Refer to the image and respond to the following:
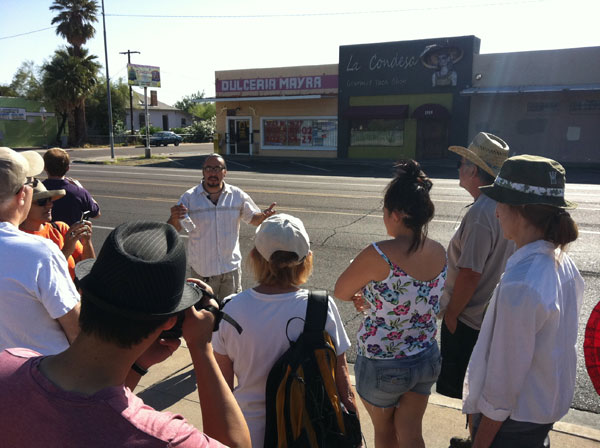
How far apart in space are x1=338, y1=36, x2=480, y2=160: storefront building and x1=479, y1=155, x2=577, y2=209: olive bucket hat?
87.6 feet

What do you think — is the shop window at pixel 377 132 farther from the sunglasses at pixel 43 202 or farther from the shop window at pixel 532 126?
the sunglasses at pixel 43 202

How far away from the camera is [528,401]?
6.41ft

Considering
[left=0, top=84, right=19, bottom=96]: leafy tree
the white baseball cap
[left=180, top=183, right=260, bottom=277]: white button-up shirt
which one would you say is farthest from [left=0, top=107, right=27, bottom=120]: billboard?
the white baseball cap

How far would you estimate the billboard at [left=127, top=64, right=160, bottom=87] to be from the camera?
111 ft

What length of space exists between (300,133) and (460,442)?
30.2 meters

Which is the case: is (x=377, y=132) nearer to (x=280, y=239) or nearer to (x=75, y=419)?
(x=280, y=239)

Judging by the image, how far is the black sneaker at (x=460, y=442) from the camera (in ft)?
10.5

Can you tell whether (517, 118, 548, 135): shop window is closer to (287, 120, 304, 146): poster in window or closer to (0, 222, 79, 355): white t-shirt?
(287, 120, 304, 146): poster in window

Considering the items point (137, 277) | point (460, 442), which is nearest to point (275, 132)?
point (460, 442)

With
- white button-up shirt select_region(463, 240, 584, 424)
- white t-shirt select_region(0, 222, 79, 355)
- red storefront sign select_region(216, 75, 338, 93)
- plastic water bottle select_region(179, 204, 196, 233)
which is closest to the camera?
white button-up shirt select_region(463, 240, 584, 424)

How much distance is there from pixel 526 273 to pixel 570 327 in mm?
342

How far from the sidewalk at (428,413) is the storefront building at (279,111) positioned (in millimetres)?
27790

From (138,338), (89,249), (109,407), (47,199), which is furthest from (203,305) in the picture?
(89,249)

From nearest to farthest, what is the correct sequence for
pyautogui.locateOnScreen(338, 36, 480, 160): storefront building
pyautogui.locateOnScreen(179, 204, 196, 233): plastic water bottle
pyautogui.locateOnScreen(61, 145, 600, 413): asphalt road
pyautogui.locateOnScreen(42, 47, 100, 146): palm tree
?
pyautogui.locateOnScreen(179, 204, 196, 233): plastic water bottle → pyautogui.locateOnScreen(61, 145, 600, 413): asphalt road → pyautogui.locateOnScreen(338, 36, 480, 160): storefront building → pyautogui.locateOnScreen(42, 47, 100, 146): palm tree
